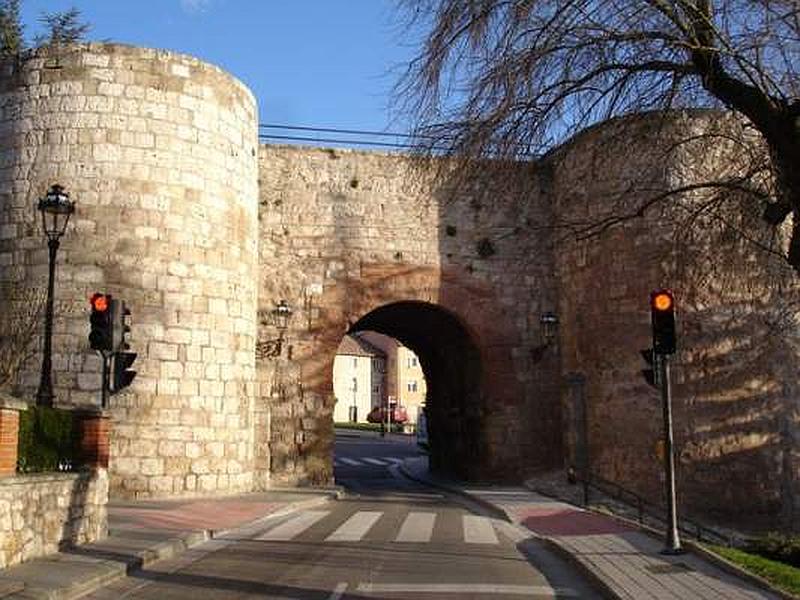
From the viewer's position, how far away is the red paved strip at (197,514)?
43.2ft

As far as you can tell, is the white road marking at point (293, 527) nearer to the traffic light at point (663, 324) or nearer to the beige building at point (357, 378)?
the traffic light at point (663, 324)

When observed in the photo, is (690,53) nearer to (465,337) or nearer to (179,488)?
(179,488)

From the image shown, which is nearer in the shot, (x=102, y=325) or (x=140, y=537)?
(x=102, y=325)

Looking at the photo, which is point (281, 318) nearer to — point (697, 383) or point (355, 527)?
point (355, 527)

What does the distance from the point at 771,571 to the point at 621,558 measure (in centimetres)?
170

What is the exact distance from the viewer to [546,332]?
21.9 m

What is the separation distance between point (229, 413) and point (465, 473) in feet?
24.9

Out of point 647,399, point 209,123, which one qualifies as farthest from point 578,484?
point 209,123

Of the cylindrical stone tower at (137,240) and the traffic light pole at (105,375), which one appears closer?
the traffic light pole at (105,375)

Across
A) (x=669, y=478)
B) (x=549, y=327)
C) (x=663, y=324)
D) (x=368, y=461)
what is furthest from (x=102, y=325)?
(x=368, y=461)

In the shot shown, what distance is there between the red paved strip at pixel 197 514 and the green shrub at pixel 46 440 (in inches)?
87.1

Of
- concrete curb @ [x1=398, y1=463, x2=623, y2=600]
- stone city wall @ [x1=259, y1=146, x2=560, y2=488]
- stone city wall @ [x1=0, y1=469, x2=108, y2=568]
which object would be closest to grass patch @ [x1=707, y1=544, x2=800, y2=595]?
concrete curb @ [x1=398, y1=463, x2=623, y2=600]

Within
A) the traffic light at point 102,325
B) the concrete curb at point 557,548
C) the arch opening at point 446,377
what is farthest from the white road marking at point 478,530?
the arch opening at point 446,377

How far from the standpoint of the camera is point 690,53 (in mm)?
7801
